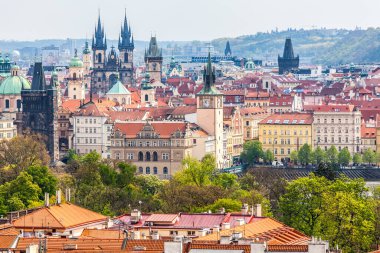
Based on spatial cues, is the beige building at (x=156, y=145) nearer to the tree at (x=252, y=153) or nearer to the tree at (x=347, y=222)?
the tree at (x=252, y=153)

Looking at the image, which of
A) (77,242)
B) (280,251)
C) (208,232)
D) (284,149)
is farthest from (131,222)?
(284,149)

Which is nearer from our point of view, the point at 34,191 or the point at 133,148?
the point at 34,191

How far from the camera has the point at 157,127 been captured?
12888 centimetres

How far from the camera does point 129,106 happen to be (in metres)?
163

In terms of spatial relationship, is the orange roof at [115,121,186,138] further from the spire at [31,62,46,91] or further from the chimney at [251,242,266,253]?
the chimney at [251,242,266,253]

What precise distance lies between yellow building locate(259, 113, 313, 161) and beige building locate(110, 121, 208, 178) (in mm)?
17133

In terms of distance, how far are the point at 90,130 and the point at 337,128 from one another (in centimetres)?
1943

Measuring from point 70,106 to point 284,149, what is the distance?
2168 centimetres

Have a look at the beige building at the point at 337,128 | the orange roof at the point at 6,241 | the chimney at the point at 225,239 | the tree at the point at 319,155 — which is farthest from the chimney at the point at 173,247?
the beige building at the point at 337,128

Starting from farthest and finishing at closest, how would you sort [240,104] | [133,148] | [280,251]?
[240,104] < [133,148] < [280,251]

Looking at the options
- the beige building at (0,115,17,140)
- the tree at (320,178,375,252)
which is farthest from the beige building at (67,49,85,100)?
the tree at (320,178,375,252)

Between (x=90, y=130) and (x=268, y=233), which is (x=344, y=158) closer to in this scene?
(x=90, y=130)

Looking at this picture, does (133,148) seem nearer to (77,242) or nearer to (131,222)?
(131,222)

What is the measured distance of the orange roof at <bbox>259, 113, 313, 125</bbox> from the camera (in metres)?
147
